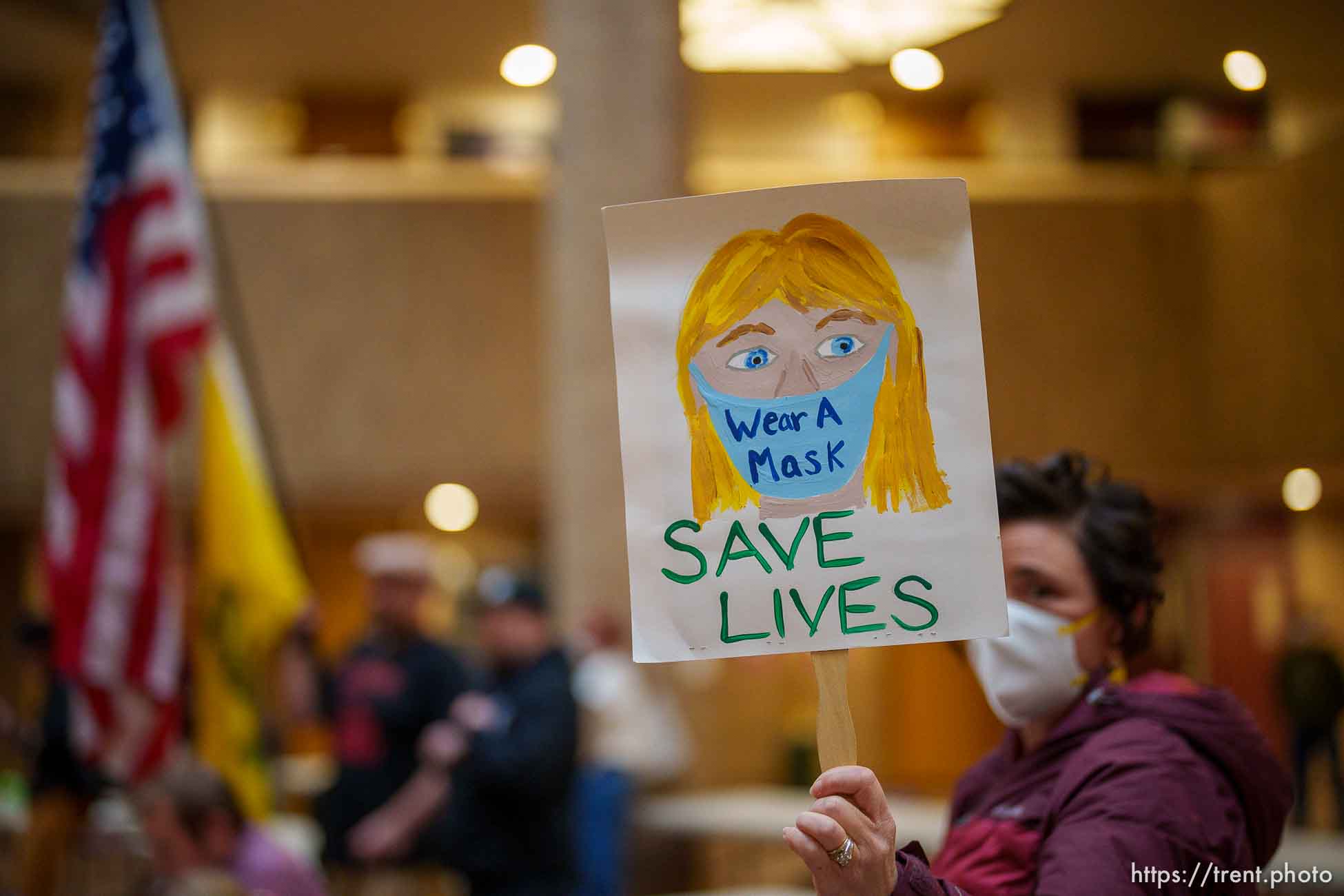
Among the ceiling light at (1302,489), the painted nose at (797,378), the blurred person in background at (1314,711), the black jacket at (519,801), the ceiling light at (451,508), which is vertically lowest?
the blurred person in background at (1314,711)

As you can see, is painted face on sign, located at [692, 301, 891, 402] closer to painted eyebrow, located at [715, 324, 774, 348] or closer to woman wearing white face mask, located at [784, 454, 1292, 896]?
painted eyebrow, located at [715, 324, 774, 348]

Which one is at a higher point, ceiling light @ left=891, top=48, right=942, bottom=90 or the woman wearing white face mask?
ceiling light @ left=891, top=48, right=942, bottom=90

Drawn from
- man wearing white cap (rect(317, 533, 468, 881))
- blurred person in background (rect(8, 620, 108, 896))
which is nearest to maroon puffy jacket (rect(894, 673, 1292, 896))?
man wearing white cap (rect(317, 533, 468, 881))

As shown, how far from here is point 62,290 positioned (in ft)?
43.7

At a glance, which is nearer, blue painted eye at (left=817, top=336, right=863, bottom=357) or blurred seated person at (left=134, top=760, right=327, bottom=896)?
blue painted eye at (left=817, top=336, right=863, bottom=357)

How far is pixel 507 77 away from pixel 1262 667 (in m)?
9.31

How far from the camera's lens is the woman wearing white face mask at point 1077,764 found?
167 centimetres

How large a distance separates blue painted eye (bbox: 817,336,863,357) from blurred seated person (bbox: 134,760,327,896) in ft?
8.66

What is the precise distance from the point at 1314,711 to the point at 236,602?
7630 mm

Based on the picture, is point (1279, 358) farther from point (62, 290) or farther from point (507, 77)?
point (62, 290)

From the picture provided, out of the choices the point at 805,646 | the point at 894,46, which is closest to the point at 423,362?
the point at 894,46

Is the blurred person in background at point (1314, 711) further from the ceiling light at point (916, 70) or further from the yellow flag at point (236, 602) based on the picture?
the yellow flag at point (236, 602)

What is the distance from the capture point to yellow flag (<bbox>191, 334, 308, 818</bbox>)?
5867 mm

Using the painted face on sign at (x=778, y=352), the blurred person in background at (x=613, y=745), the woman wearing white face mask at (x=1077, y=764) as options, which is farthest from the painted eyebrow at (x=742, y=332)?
the blurred person in background at (x=613, y=745)
